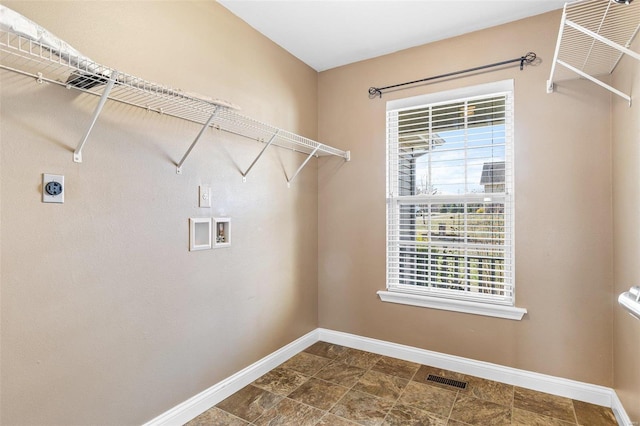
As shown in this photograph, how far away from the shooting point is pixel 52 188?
1319mm

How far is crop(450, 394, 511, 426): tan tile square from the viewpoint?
1.83 meters

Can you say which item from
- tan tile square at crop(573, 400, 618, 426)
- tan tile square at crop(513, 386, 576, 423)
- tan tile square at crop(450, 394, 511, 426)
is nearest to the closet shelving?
tan tile square at crop(450, 394, 511, 426)

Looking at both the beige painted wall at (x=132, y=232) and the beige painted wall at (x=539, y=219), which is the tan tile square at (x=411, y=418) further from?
the beige painted wall at (x=132, y=232)

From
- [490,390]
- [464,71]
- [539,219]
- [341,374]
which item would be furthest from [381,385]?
[464,71]

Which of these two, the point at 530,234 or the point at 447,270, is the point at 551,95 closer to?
the point at 530,234

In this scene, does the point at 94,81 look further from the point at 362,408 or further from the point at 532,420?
the point at 532,420

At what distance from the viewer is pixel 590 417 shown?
1861 mm

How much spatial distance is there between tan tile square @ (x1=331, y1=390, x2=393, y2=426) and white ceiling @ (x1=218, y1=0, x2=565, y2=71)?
2485mm

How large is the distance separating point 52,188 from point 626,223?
272 centimetres

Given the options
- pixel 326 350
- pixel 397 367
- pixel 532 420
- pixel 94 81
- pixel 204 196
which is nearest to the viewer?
pixel 94 81

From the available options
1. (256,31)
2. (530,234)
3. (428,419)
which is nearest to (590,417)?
(428,419)

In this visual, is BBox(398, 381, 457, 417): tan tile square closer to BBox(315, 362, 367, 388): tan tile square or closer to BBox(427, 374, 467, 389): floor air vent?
BBox(427, 374, 467, 389): floor air vent

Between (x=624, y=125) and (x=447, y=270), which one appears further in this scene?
(x=447, y=270)

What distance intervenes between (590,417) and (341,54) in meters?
2.95
